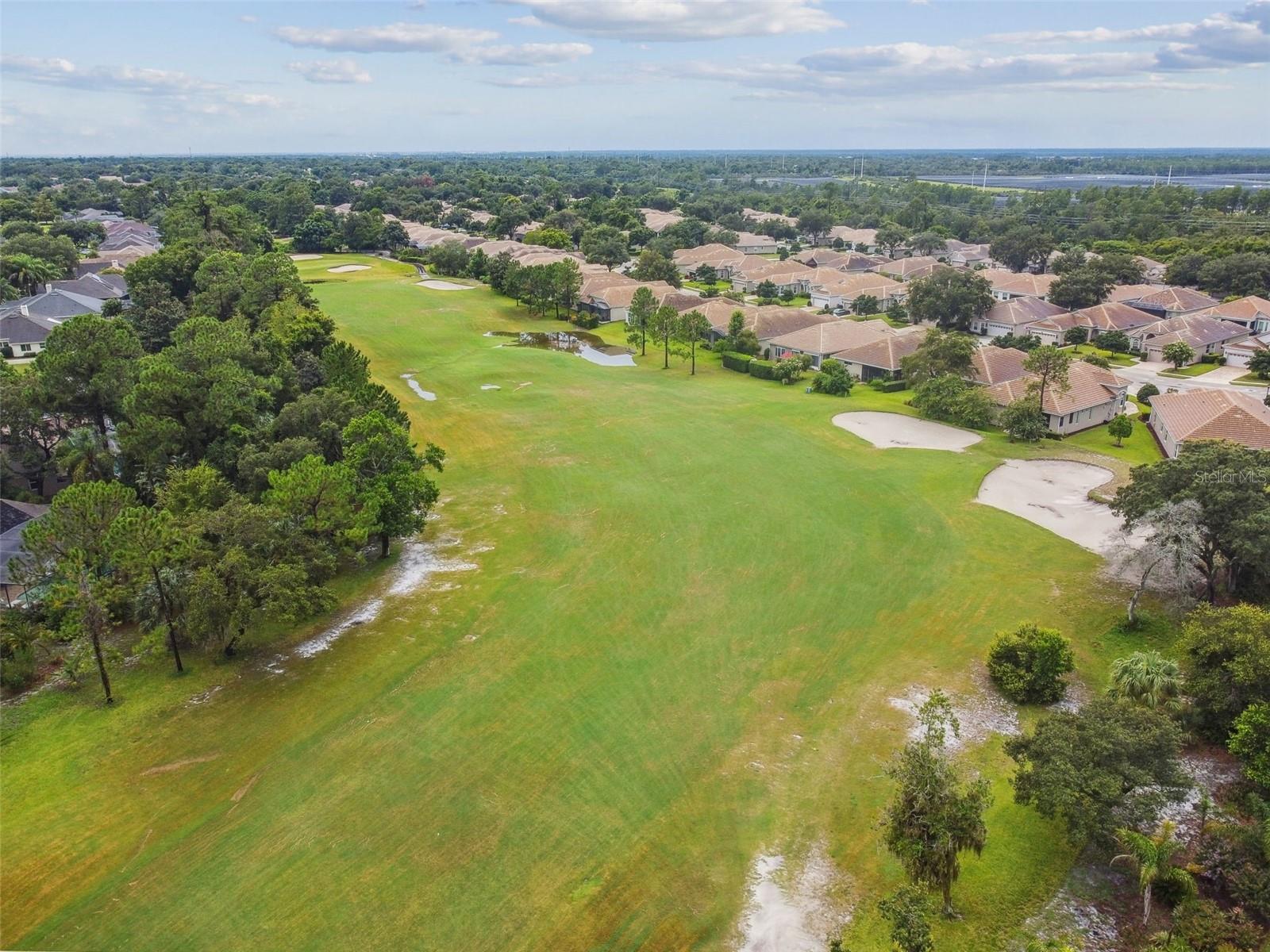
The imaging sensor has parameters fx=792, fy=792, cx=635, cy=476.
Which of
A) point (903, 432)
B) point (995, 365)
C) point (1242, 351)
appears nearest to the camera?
point (903, 432)

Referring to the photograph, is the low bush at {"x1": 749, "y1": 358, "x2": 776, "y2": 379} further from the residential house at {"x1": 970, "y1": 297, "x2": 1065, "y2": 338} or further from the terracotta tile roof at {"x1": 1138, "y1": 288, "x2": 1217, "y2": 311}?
the terracotta tile roof at {"x1": 1138, "y1": 288, "x2": 1217, "y2": 311}

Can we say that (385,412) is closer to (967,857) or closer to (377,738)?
(377,738)

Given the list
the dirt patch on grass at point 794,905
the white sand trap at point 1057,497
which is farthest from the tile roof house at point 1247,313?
the dirt patch on grass at point 794,905

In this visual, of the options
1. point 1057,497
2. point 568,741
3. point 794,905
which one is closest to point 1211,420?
point 1057,497

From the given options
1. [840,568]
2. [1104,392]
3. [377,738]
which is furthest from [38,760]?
[1104,392]

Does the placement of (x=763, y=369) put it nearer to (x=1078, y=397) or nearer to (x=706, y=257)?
(x=1078, y=397)

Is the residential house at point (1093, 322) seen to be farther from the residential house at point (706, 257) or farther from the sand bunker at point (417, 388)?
the sand bunker at point (417, 388)
